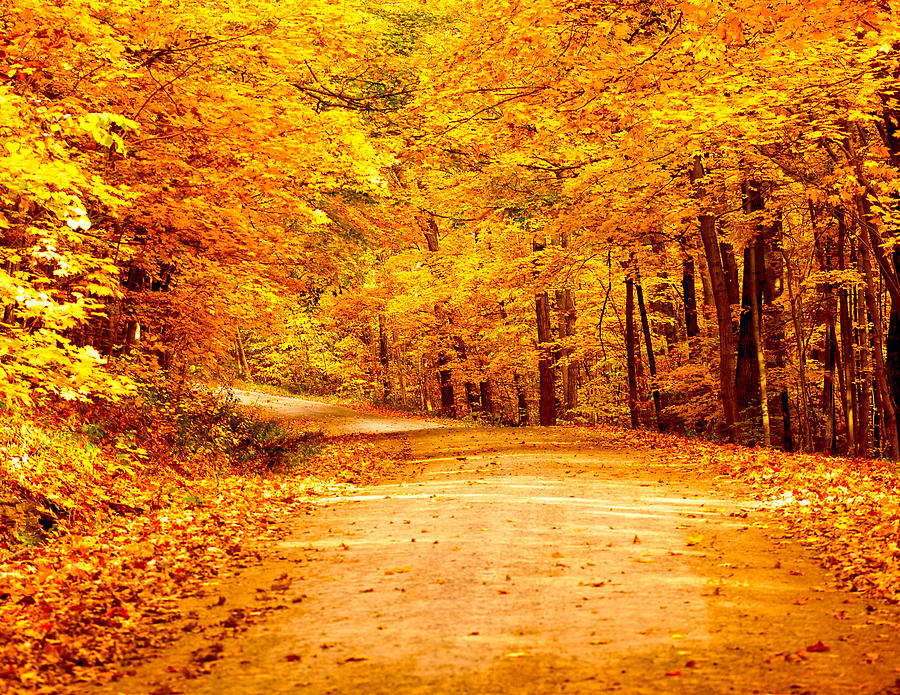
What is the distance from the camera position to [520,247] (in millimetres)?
27141

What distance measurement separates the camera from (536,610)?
6234 mm

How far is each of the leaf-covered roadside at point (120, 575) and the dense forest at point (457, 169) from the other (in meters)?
1.54

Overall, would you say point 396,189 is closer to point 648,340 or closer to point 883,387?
point 648,340

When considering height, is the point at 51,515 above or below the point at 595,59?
below

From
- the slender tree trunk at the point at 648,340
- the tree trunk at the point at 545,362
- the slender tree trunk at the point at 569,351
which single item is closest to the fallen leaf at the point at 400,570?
the slender tree trunk at the point at 648,340

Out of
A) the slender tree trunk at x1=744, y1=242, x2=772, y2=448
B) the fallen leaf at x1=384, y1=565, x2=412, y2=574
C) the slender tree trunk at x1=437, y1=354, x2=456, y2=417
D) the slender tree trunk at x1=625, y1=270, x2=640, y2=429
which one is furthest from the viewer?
the slender tree trunk at x1=437, y1=354, x2=456, y2=417

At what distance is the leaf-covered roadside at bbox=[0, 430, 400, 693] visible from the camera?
18.4ft

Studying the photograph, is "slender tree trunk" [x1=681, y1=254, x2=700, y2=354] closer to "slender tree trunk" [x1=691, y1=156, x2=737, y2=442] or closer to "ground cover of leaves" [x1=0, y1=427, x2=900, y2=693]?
"slender tree trunk" [x1=691, y1=156, x2=737, y2=442]

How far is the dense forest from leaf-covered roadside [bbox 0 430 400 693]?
154 centimetres

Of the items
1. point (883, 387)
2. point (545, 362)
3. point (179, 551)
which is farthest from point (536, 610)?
point (545, 362)

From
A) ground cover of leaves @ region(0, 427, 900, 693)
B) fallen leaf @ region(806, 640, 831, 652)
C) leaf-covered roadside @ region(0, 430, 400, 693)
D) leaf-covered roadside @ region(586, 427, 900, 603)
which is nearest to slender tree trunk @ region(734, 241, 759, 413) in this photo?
leaf-covered roadside @ region(586, 427, 900, 603)

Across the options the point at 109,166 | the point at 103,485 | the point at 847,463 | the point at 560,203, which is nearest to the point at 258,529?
the point at 103,485

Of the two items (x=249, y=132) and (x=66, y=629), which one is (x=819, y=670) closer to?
(x=66, y=629)

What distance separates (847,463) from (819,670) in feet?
35.1
